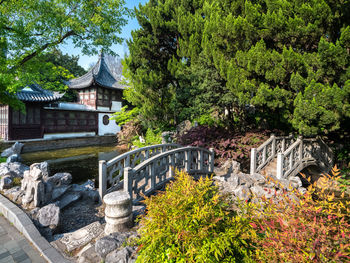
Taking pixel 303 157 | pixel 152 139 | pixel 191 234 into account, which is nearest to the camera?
pixel 191 234

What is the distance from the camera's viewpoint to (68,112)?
16.2 meters

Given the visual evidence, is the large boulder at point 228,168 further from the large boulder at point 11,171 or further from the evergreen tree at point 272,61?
the large boulder at point 11,171

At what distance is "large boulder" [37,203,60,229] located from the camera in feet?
10.9

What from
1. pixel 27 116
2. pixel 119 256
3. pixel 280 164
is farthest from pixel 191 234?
pixel 27 116

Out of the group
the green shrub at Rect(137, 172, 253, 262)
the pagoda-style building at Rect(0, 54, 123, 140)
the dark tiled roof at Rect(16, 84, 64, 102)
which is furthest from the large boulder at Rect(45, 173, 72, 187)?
the dark tiled roof at Rect(16, 84, 64, 102)

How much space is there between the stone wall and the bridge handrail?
11.0m

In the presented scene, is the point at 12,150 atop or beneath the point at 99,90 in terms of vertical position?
beneath

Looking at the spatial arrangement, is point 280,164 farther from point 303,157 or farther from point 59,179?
point 59,179

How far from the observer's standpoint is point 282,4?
221 inches

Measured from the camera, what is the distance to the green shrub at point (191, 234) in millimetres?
1822

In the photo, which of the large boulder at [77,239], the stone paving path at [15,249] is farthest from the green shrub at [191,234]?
the stone paving path at [15,249]

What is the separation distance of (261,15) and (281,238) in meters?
6.71

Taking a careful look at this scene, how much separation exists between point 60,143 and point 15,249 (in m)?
13.4

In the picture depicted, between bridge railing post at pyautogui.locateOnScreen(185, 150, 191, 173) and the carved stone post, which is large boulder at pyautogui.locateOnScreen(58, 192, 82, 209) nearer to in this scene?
bridge railing post at pyautogui.locateOnScreen(185, 150, 191, 173)
